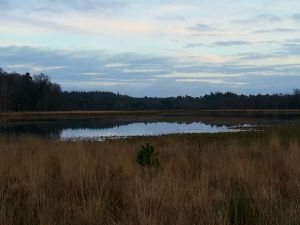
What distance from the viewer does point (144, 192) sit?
5.42 metres

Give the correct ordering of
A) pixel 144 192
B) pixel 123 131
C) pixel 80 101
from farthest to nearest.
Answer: pixel 80 101 < pixel 123 131 < pixel 144 192

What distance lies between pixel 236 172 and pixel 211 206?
2396 mm

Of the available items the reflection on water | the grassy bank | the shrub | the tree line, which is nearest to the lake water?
the reflection on water

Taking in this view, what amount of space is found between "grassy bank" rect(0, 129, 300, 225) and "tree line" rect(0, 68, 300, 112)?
9136 cm

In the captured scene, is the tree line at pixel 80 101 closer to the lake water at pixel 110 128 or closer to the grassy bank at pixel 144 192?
the lake water at pixel 110 128

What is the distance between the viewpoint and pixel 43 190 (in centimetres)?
603

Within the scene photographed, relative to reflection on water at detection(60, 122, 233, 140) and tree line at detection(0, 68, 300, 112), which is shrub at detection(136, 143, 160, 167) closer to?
reflection on water at detection(60, 122, 233, 140)

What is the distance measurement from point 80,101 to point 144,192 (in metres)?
165

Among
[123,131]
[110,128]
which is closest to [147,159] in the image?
[123,131]

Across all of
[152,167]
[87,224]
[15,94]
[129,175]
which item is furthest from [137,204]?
[15,94]

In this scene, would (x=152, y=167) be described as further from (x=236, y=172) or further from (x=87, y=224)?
(x=87, y=224)

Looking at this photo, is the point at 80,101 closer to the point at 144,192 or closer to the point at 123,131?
the point at 123,131

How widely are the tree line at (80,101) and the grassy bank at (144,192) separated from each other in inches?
3597

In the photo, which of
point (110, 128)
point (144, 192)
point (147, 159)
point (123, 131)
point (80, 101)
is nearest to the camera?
point (144, 192)
